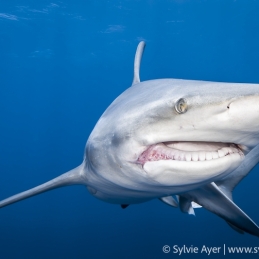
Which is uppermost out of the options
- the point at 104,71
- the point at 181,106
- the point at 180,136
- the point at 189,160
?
the point at 181,106

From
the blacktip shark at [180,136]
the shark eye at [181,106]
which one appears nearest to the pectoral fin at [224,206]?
the blacktip shark at [180,136]

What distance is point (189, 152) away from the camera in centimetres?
187

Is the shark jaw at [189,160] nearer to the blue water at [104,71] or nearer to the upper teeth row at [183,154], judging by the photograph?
the upper teeth row at [183,154]

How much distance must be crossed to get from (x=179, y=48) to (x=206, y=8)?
28.0ft

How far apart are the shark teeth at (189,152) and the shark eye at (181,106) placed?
0.29 metres

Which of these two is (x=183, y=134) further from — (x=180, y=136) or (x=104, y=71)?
(x=104, y=71)

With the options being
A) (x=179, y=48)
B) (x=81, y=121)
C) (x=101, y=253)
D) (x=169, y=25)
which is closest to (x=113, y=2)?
(x=169, y=25)

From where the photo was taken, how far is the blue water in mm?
20312

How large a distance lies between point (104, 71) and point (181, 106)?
31.8 meters

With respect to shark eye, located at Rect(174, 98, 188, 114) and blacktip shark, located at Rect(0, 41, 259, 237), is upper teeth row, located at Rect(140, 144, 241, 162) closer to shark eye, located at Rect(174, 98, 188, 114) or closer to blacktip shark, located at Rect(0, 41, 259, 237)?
blacktip shark, located at Rect(0, 41, 259, 237)

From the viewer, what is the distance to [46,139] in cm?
4806

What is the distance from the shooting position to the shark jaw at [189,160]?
184cm

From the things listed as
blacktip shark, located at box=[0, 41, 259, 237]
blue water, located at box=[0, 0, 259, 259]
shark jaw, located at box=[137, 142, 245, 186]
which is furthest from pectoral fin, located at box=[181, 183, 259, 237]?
blue water, located at box=[0, 0, 259, 259]

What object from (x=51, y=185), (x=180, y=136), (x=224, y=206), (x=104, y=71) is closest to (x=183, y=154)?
(x=180, y=136)
